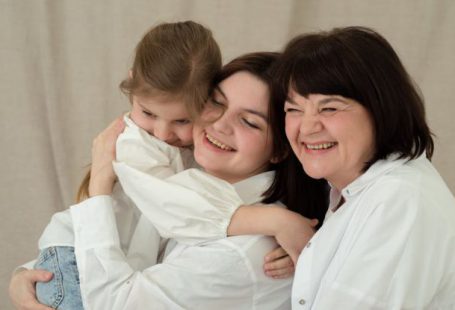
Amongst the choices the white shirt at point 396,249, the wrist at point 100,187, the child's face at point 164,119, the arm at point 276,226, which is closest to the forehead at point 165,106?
the child's face at point 164,119

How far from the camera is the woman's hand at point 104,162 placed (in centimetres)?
131

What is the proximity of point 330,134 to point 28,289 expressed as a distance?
0.90 meters

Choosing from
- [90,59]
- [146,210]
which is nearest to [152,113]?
[146,210]

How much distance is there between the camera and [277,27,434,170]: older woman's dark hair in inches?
39.2

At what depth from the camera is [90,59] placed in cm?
234

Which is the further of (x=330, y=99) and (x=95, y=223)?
(x=95, y=223)

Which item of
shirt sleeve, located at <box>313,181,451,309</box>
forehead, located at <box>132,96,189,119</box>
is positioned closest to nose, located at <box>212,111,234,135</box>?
forehead, located at <box>132,96,189,119</box>

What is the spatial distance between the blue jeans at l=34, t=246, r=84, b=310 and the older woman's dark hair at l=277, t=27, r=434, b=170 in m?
0.72

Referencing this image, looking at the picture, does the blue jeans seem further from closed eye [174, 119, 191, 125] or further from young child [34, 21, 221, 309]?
closed eye [174, 119, 191, 125]

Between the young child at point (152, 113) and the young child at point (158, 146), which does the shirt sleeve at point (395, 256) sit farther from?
the young child at point (152, 113)

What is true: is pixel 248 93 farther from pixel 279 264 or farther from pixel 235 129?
pixel 279 264

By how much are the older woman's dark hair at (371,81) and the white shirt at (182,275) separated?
1.15ft

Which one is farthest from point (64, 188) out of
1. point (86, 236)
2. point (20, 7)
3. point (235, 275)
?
point (235, 275)

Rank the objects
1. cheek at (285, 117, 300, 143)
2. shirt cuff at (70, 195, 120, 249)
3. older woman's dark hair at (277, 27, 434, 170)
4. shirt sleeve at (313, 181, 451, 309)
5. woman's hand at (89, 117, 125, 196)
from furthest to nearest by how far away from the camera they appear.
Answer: woman's hand at (89, 117, 125, 196), shirt cuff at (70, 195, 120, 249), cheek at (285, 117, 300, 143), older woman's dark hair at (277, 27, 434, 170), shirt sleeve at (313, 181, 451, 309)
